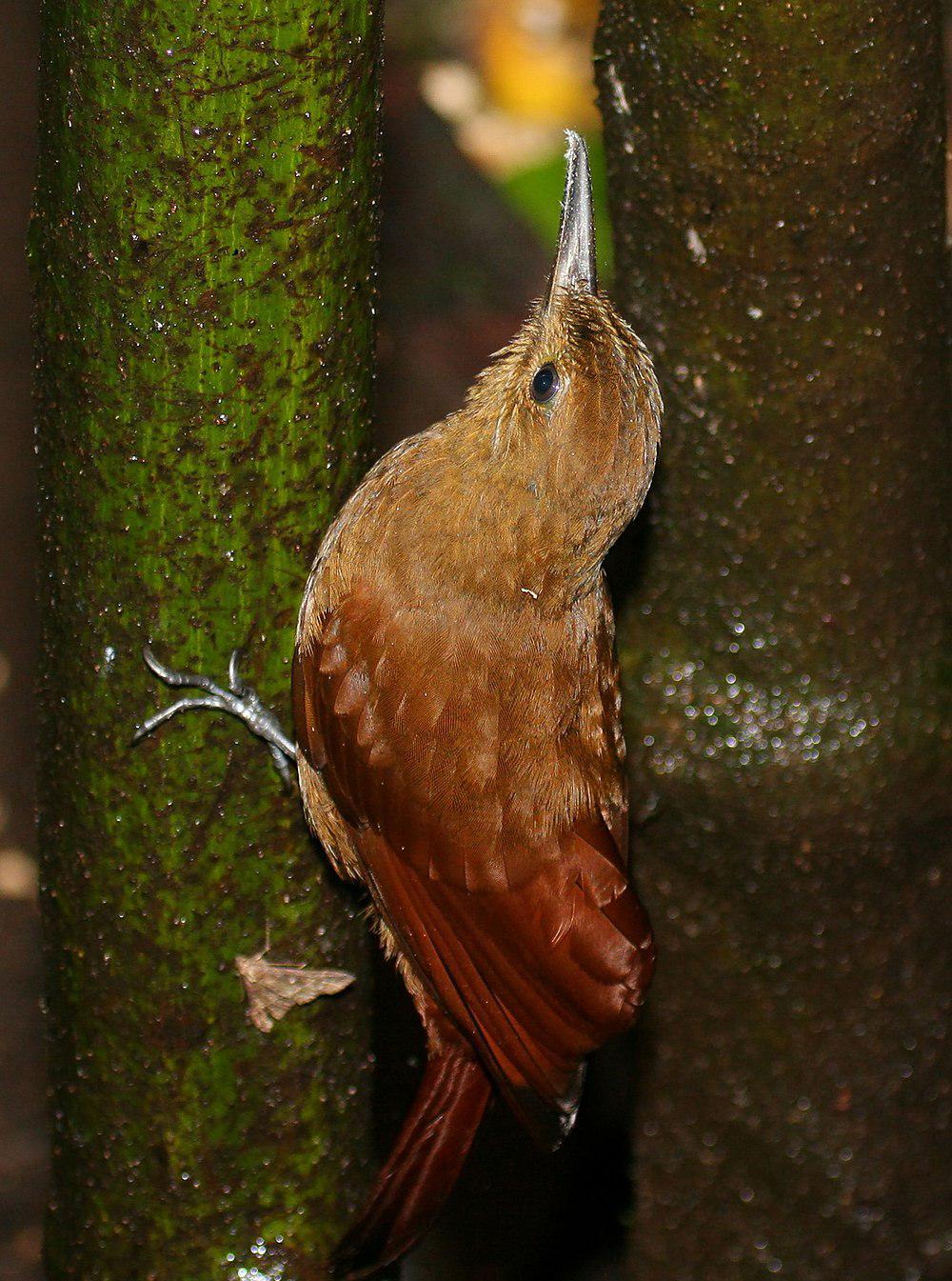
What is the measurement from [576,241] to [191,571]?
73 cm

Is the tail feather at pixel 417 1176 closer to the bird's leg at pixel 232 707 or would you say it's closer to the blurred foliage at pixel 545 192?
the bird's leg at pixel 232 707

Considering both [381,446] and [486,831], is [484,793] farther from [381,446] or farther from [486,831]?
[381,446]

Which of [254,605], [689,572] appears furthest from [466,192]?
[254,605]

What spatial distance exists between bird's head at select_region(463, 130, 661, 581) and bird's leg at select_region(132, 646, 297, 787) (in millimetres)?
463

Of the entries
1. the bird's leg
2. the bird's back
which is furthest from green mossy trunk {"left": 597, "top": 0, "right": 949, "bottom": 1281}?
the bird's leg

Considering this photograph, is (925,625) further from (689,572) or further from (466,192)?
(466,192)

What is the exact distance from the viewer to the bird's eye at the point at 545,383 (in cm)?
212

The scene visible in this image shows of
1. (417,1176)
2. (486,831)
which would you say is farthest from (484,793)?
(417,1176)

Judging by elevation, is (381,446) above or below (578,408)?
below

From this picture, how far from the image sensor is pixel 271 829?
200 cm

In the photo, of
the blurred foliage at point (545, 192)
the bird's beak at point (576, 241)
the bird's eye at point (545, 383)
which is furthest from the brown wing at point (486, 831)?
the blurred foliage at point (545, 192)

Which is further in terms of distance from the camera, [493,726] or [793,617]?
[793,617]

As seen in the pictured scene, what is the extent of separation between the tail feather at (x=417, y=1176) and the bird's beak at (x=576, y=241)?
1079 millimetres

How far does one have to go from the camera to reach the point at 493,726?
216cm
